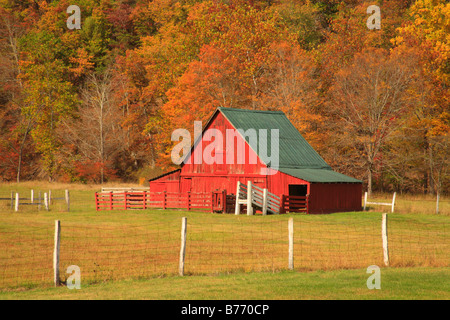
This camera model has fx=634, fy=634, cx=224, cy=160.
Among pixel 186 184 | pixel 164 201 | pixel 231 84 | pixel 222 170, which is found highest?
A: pixel 231 84

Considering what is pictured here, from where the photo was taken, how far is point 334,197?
45.4 m

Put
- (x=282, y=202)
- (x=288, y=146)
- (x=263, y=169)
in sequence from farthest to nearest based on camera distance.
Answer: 1. (x=288, y=146)
2. (x=263, y=169)
3. (x=282, y=202)

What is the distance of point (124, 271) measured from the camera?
60.3 ft

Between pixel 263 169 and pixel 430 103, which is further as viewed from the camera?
pixel 430 103

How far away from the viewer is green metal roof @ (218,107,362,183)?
4641cm

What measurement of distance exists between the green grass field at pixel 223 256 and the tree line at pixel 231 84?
92.4 ft

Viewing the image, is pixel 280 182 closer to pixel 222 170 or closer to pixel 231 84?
pixel 222 170

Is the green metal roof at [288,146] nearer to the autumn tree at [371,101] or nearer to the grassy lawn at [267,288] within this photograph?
the autumn tree at [371,101]

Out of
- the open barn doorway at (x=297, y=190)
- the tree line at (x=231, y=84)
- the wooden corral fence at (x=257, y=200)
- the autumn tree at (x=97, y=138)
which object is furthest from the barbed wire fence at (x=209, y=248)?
the autumn tree at (x=97, y=138)

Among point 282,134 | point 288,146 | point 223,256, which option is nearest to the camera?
point 223,256

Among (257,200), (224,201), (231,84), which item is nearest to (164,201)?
(224,201)

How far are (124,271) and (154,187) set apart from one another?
107 ft

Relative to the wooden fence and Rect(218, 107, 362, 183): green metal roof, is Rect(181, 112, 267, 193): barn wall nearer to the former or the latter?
Rect(218, 107, 362, 183): green metal roof

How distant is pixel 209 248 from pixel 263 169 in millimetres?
21079
